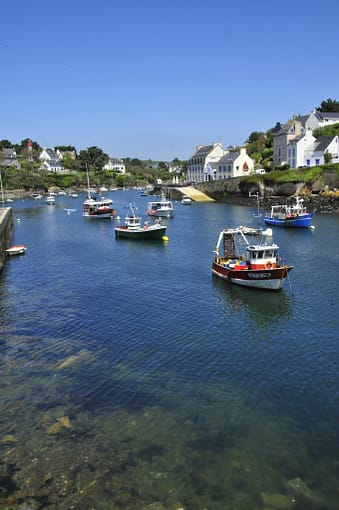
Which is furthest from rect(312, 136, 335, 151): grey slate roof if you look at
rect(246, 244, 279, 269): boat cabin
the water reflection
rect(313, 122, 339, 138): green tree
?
the water reflection

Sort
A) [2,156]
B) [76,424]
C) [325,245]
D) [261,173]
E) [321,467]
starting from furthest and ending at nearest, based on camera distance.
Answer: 1. [2,156]
2. [261,173]
3. [325,245]
4. [76,424]
5. [321,467]

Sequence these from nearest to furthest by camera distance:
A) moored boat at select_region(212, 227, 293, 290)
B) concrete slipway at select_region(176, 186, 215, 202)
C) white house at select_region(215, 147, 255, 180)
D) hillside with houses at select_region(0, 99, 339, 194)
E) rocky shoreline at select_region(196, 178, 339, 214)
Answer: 1. moored boat at select_region(212, 227, 293, 290)
2. rocky shoreline at select_region(196, 178, 339, 214)
3. hillside with houses at select_region(0, 99, 339, 194)
4. concrete slipway at select_region(176, 186, 215, 202)
5. white house at select_region(215, 147, 255, 180)

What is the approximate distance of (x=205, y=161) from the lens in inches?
5709

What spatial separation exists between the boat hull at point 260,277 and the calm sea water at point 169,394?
635mm

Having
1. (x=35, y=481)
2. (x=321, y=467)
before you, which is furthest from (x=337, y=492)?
(x=35, y=481)

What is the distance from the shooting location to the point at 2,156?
178375mm

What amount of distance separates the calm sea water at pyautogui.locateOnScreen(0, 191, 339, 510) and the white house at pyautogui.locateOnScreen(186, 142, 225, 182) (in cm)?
10878

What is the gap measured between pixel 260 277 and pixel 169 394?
15.9 metres

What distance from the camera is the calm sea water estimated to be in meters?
12.2

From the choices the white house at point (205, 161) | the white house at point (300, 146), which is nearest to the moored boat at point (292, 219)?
the white house at point (300, 146)

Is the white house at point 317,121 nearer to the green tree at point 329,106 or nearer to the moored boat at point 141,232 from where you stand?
the green tree at point 329,106

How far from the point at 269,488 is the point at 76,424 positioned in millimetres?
6737

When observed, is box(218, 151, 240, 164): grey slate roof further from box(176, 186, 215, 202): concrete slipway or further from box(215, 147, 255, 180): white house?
box(176, 186, 215, 202): concrete slipway

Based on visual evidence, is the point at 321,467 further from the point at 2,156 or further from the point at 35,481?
the point at 2,156
